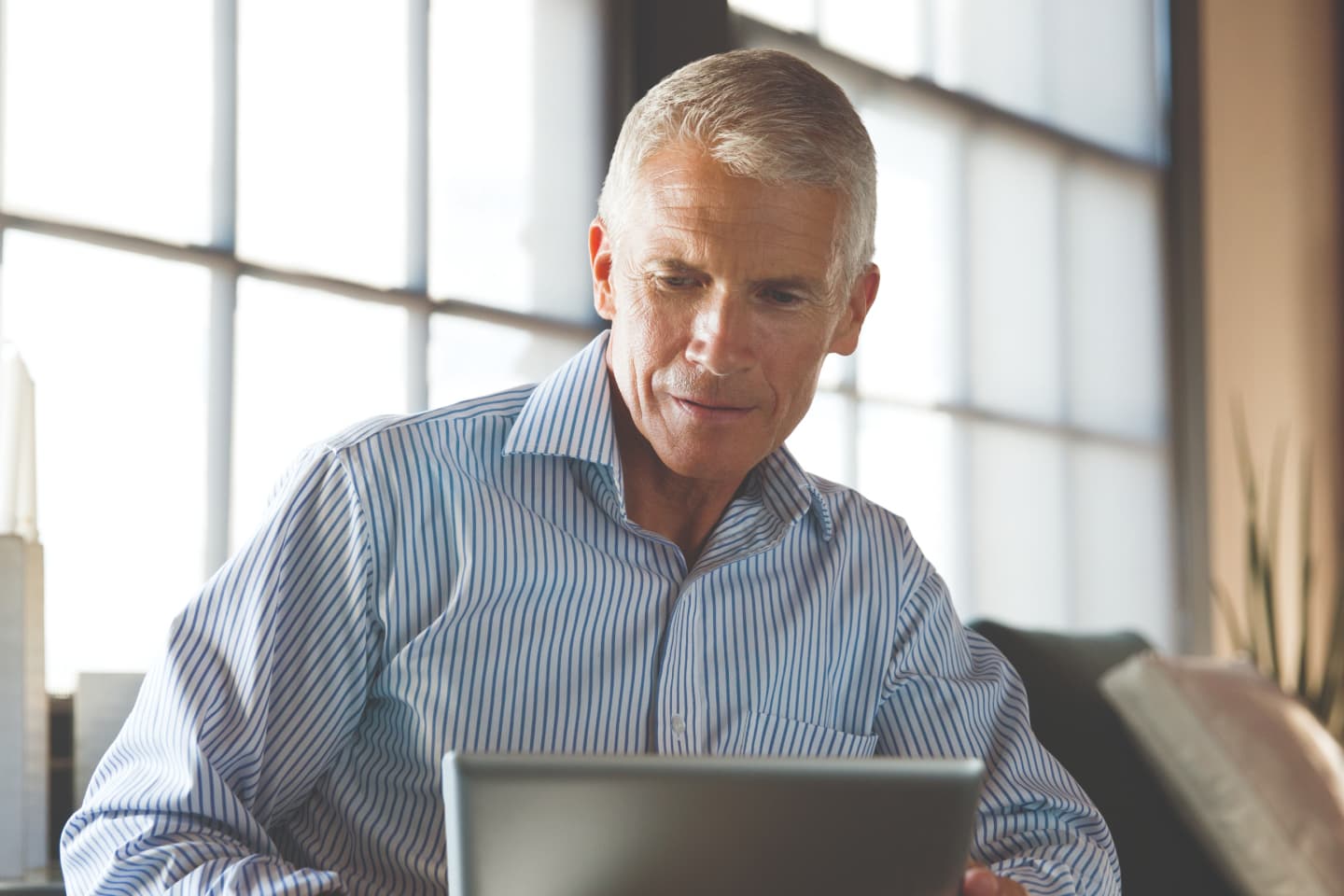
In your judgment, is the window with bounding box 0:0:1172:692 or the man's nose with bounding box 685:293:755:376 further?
the window with bounding box 0:0:1172:692

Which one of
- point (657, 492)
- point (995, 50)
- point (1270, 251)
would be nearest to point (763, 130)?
point (657, 492)

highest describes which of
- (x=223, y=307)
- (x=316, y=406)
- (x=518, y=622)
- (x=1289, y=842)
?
(x=223, y=307)

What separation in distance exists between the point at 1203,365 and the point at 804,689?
10.7ft

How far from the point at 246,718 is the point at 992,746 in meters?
0.81

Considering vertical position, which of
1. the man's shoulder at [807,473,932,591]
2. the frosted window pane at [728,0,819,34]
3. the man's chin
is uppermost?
the frosted window pane at [728,0,819,34]

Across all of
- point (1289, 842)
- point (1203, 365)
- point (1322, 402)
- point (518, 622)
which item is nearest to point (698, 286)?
point (518, 622)

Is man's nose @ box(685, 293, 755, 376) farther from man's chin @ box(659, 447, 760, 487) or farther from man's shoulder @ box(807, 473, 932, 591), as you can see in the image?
man's shoulder @ box(807, 473, 932, 591)

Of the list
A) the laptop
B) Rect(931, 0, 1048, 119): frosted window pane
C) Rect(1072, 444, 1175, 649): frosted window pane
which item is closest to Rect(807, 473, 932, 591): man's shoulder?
the laptop

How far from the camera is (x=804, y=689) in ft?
5.04

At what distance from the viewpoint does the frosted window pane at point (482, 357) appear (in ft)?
7.93

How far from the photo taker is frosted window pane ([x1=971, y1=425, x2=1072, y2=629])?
373 cm

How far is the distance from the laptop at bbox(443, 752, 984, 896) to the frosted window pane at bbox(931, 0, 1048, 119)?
3043 mm

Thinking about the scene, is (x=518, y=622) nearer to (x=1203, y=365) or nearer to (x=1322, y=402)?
(x=1203, y=365)

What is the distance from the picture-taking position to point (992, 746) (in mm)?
1607
